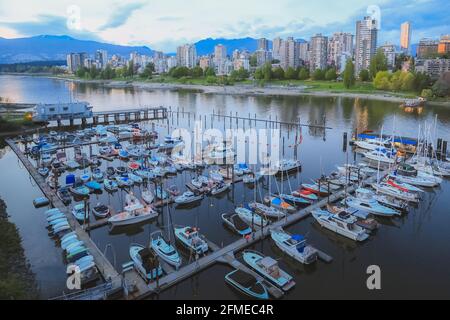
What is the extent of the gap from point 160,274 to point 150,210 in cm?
680

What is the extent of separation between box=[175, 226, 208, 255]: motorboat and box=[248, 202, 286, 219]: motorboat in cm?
454

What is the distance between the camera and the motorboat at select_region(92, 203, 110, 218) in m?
21.3

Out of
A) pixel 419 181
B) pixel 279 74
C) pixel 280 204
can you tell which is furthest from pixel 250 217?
pixel 279 74

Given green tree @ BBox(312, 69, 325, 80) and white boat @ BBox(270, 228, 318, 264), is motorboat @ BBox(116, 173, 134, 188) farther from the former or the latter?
green tree @ BBox(312, 69, 325, 80)

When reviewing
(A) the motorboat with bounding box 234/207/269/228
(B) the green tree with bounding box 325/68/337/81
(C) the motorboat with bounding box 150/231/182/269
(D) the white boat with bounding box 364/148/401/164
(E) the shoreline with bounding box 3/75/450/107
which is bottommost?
(C) the motorboat with bounding box 150/231/182/269

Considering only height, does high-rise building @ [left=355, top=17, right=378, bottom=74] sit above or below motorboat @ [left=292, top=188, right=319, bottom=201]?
above

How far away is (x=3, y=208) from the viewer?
22.8m

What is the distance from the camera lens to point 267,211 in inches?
827

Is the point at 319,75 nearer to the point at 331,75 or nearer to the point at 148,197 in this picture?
the point at 331,75

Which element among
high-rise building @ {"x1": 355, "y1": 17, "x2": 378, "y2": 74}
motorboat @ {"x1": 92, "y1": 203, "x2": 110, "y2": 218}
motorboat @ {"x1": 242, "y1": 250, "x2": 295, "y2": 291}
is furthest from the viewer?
high-rise building @ {"x1": 355, "y1": 17, "x2": 378, "y2": 74}

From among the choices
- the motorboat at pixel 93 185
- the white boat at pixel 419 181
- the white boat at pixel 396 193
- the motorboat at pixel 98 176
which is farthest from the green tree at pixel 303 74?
the motorboat at pixel 93 185

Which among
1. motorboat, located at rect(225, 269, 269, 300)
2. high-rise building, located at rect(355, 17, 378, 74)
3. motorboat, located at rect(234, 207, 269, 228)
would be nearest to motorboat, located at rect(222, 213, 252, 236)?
motorboat, located at rect(234, 207, 269, 228)

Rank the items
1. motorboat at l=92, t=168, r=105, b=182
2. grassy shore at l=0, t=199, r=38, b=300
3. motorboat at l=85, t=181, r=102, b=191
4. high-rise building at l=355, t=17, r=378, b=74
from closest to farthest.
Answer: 1. grassy shore at l=0, t=199, r=38, b=300
2. motorboat at l=85, t=181, r=102, b=191
3. motorboat at l=92, t=168, r=105, b=182
4. high-rise building at l=355, t=17, r=378, b=74
